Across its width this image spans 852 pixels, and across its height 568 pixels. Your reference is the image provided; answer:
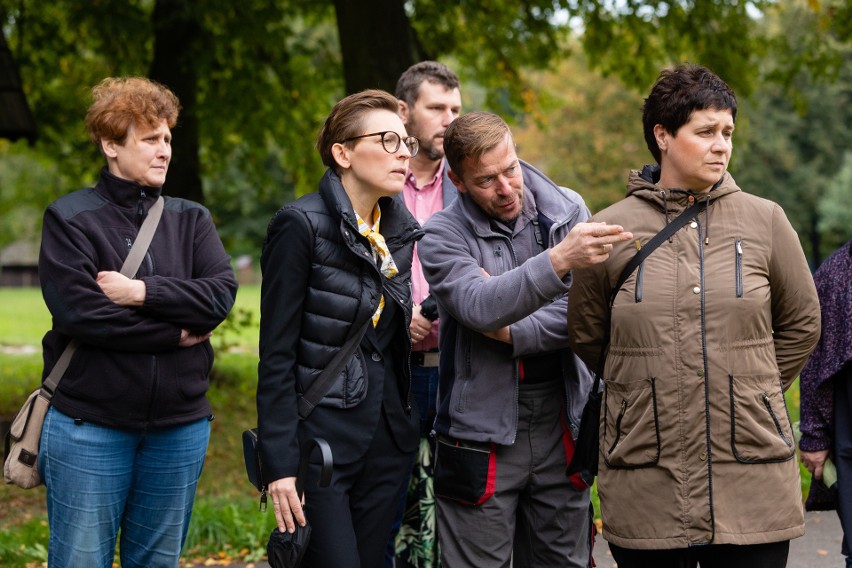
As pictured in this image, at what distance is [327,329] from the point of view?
3.48 m

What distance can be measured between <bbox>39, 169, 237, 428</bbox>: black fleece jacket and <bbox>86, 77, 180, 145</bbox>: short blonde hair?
0.17 meters

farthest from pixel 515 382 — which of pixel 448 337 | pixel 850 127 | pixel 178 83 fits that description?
pixel 850 127

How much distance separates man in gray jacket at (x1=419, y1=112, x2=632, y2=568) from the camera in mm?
3727

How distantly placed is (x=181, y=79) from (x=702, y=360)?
9535 millimetres

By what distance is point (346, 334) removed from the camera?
138 inches

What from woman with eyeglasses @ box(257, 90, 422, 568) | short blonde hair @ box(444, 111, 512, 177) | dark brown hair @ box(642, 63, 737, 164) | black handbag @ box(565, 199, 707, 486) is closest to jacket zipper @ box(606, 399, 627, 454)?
black handbag @ box(565, 199, 707, 486)

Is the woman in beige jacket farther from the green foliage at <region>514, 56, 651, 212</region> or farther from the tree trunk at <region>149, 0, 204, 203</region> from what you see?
the green foliage at <region>514, 56, 651, 212</region>

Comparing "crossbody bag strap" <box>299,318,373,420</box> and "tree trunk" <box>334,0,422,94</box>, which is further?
"tree trunk" <box>334,0,422,94</box>

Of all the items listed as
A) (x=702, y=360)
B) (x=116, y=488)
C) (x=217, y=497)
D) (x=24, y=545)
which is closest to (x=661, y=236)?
(x=702, y=360)

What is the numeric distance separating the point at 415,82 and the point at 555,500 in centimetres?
207

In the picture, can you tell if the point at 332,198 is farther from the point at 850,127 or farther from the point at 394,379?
the point at 850,127

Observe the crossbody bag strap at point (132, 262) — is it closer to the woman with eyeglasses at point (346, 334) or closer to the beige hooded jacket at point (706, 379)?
the woman with eyeglasses at point (346, 334)

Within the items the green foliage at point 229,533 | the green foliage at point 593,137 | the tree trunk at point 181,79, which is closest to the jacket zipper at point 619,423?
the green foliage at point 229,533

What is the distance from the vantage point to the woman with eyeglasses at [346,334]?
3420 mm
